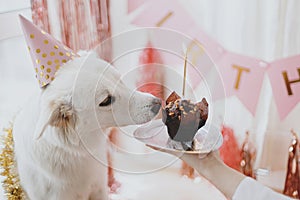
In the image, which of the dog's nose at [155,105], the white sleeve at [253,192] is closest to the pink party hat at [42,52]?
the dog's nose at [155,105]

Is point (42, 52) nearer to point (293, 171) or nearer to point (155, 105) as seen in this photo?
point (155, 105)

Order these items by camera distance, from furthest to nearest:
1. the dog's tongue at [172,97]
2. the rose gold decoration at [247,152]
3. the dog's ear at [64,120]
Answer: the rose gold decoration at [247,152] → the dog's tongue at [172,97] → the dog's ear at [64,120]

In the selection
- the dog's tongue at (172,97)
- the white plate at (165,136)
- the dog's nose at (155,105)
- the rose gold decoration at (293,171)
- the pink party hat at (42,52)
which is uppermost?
the pink party hat at (42,52)

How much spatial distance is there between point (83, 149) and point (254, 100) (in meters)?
0.98

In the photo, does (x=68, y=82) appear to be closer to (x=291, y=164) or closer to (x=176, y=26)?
(x=176, y=26)

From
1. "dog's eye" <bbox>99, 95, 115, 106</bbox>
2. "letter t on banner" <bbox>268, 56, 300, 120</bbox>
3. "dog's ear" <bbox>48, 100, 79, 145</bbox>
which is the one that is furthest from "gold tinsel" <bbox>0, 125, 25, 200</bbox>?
"letter t on banner" <bbox>268, 56, 300, 120</bbox>

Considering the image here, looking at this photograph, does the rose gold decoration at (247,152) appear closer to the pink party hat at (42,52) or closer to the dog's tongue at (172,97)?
the dog's tongue at (172,97)

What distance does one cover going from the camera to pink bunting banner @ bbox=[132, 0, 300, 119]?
183cm

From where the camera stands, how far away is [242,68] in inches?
74.2

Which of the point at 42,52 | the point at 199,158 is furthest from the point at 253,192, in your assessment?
the point at 42,52

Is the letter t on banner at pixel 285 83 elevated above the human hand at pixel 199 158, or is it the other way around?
the human hand at pixel 199 158

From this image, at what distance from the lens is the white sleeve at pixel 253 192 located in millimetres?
1069

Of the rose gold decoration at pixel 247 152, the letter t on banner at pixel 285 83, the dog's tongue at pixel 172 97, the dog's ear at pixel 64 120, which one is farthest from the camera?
the rose gold decoration at pixel 247 152

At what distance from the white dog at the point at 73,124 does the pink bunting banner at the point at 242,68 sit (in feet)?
2.86
